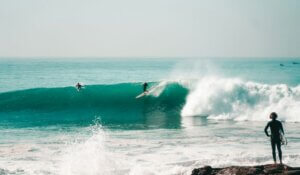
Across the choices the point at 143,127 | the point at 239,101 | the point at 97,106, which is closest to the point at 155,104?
the point at 97,106

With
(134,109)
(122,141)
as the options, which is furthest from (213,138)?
(134,109)

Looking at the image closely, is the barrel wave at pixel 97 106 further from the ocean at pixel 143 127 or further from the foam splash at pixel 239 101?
the foam splash at pixel 239 101

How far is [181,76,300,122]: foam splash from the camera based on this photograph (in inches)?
1001

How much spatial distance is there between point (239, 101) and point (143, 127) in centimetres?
894

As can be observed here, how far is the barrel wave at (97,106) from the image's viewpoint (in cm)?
2412

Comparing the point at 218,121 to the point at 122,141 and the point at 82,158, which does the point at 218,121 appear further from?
the point at 82,158

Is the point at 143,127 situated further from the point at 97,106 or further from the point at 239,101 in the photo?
the point at 97,106

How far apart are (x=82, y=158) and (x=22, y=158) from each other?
1.96 metres

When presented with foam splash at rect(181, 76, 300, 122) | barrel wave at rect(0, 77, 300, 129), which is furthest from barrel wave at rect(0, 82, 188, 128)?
foam splash at rect(181, 76, 300, 122)

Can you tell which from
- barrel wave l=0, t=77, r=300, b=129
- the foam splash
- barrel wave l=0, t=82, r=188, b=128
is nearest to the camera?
barrel wave l=0, t=82, r=188, b=128

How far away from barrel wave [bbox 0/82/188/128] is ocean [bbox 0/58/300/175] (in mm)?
55

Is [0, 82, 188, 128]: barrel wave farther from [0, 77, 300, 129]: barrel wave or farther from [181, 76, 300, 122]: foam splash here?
[181, 76, 300, 122]: foam splash

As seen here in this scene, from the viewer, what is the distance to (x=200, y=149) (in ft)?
48.3

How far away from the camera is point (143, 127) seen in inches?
825
